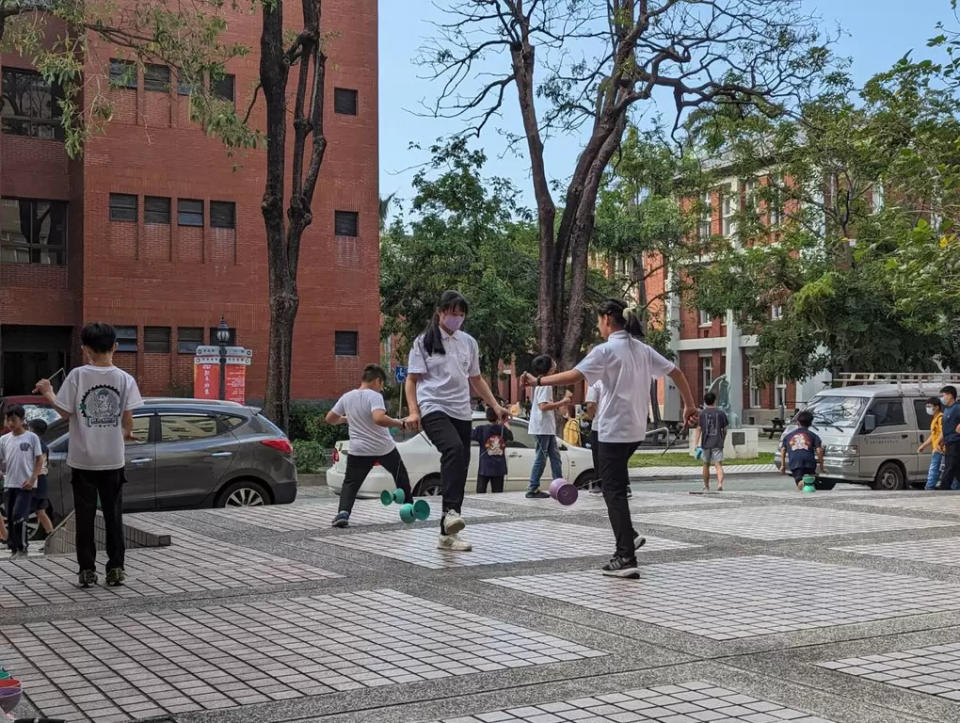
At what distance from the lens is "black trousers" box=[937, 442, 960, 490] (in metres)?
19.9

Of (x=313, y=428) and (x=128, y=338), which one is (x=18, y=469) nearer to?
(x=313, y=428)

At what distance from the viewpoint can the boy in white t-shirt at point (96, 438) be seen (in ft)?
26.7

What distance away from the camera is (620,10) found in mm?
25047

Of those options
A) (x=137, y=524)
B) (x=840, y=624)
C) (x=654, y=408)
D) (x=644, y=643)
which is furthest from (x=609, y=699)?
(x=654, y=408)

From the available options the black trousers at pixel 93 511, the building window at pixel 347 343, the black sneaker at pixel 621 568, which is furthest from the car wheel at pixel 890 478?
the building window at pixel 347 343

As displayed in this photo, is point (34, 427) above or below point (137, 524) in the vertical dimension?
above

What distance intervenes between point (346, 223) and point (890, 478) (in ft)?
73.0

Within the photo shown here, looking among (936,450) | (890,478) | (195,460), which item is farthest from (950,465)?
(195,460)

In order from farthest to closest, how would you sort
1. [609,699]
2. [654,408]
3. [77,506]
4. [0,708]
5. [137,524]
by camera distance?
1. [654,408]
2. [137,524]
3. [77,506]
4. [609,699]
5. [0,708]

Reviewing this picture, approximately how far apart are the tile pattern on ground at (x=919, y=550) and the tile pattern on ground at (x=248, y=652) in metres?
4.04

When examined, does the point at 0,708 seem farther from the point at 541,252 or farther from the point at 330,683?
the point at 541,252

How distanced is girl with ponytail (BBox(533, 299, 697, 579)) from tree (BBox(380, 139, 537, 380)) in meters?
30.5

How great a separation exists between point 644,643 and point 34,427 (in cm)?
982

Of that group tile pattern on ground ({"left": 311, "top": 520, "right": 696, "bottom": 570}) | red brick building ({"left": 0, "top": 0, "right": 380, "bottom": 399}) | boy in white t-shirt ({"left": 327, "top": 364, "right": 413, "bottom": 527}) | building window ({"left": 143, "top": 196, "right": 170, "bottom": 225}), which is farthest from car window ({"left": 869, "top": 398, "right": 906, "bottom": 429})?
building window ({"left": 143, "top": 196, "right": 170, "bottom": 225})
